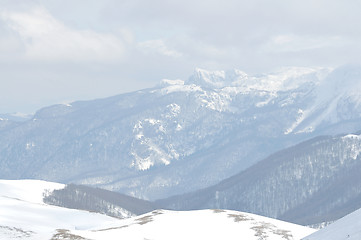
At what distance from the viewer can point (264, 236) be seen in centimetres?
11494

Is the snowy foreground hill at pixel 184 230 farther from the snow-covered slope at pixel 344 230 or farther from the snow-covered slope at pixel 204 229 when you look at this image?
the snow-covered slope at pixel 344 230

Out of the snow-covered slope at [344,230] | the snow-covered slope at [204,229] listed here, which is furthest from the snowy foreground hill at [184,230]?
the snow-covered slope at [344,230]

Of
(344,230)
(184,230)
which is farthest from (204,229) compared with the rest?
(344,230)

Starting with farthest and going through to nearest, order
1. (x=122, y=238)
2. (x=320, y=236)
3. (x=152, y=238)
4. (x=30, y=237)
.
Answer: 1. (x=152, y=238)
2. (x=122, y=238)
3. (x=30, y=237)
4. (x=320, y=236)

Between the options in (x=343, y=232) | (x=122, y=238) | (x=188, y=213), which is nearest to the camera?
(x=343, y=232)

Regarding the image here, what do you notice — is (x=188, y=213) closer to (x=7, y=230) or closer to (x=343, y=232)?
(x=7, y=230)

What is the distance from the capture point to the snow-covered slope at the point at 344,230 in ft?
194

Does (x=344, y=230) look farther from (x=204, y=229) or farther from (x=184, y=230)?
(x=184, y=230)

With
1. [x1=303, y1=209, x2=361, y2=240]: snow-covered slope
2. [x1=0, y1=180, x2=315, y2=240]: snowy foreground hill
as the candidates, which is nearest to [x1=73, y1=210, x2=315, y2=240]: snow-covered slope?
[x1=0, y1=180, x2=315, y2=240]: snowy foreground hill

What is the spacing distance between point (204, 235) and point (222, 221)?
12951 mm

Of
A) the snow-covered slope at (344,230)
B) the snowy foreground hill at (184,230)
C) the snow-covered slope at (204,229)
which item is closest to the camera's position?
A: the snow-covered slope at (344,230)

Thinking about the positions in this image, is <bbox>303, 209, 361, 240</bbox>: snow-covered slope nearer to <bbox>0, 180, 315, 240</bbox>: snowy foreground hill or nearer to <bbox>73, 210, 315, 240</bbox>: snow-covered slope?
<bbox>0, 180, 315, 240</bbox>: snowy foreground hill

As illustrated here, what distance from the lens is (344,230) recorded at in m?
62.2

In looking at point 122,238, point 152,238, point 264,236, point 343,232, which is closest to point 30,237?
point 122,238
